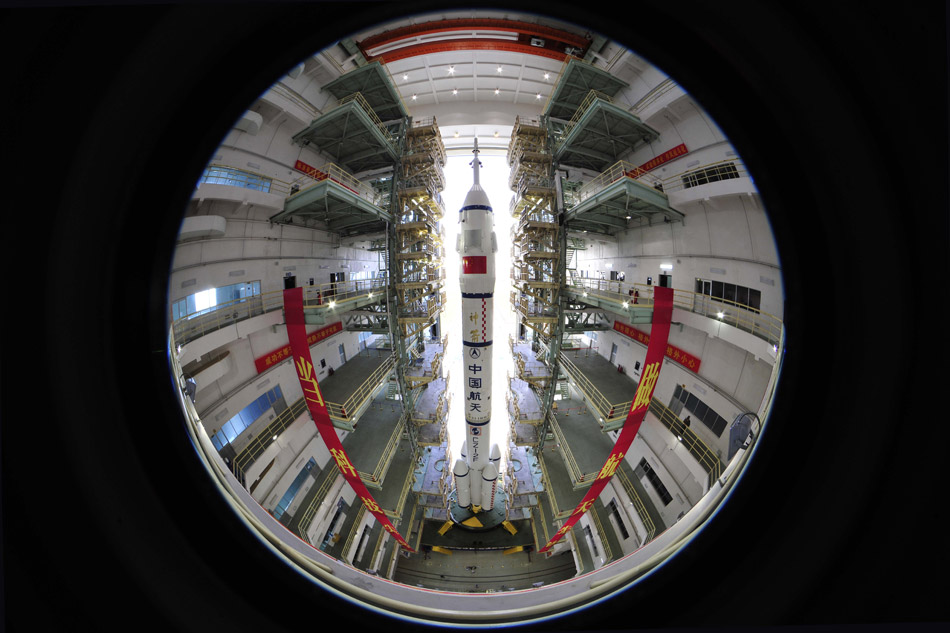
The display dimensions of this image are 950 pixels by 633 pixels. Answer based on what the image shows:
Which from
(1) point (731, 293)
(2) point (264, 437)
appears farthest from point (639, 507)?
(2) point (264, 437)

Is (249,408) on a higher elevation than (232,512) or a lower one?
lower

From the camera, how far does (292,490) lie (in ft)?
9.72

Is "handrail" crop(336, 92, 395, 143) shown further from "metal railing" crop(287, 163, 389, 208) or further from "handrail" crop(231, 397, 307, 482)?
"handrail" crop(231, 397, 307, 482)

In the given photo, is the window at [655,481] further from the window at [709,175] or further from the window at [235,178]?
the window at [235,178]

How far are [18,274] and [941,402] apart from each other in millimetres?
3011

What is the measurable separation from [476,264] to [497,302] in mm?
1233

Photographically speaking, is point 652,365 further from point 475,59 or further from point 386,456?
point 475,59

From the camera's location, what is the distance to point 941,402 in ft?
2.76

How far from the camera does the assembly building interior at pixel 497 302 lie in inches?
80.1

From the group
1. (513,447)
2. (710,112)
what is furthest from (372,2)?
(513,447)

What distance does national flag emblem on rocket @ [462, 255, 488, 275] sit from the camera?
3.38 m

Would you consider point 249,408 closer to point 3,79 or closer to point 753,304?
point 3,79

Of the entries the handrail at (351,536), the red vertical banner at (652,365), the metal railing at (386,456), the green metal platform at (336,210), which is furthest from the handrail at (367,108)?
the handrail at (351,536)

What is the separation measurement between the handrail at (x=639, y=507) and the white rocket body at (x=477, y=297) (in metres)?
2.02
